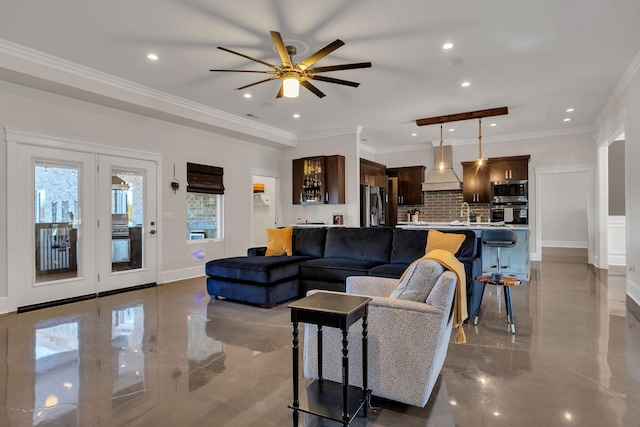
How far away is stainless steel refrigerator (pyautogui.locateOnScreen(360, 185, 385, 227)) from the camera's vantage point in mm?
8133

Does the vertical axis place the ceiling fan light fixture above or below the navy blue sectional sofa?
above

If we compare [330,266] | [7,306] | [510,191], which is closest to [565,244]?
[510,191]

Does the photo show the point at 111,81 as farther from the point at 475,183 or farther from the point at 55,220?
the point at 475,183

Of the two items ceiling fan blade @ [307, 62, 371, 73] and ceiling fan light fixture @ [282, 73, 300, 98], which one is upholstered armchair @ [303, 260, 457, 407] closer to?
ceiling fan blade @ [307, 62, 371, 73]

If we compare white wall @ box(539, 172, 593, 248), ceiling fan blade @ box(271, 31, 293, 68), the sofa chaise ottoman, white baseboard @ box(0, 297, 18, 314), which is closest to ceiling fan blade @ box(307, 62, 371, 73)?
ceiling fan blade @ box(271, 31, 293, 68)

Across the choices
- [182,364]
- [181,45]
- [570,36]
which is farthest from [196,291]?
[570,36]

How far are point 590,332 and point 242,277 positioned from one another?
3.66 m

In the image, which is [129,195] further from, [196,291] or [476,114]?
[476,114]

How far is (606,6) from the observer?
3188 millimetres

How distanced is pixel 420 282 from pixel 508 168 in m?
7.27

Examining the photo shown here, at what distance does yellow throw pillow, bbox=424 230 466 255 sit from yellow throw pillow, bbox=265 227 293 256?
6.92ft

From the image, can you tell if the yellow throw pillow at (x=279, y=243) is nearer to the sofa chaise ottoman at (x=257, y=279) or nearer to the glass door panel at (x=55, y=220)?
the sofa chaise ottoman at (x=257, y=279)

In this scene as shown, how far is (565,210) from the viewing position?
1140 cm

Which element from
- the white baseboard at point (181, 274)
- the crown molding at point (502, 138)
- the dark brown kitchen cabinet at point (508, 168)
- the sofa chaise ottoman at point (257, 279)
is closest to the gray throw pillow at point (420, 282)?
the sofa chaise ottoman at point (257, 279)
